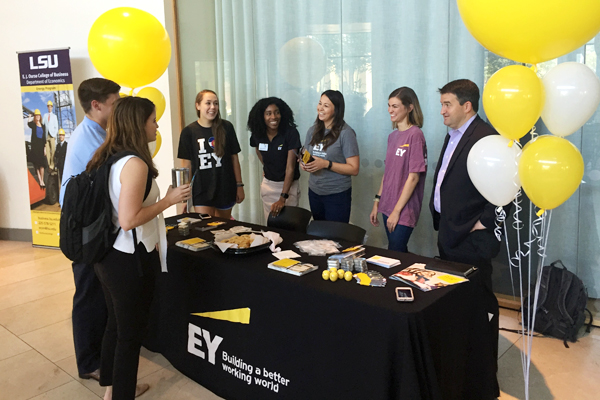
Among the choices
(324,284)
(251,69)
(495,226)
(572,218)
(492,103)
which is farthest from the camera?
(251,69)

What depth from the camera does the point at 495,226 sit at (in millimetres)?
2201

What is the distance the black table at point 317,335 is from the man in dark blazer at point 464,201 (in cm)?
39

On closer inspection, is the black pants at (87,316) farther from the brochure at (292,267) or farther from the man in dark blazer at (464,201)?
the man in dark blazer at (464,201)

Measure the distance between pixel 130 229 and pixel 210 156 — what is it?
1.56 m

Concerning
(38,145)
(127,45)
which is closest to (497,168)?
(127,45)

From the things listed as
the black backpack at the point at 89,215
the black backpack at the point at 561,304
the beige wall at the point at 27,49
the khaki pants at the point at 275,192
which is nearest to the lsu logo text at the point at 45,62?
the beige wall at the point at 27,49

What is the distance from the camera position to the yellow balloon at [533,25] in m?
1.47

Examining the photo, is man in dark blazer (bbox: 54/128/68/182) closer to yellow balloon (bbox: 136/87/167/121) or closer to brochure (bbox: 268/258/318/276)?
yellow balloon (bbox: 136/87/167/121)

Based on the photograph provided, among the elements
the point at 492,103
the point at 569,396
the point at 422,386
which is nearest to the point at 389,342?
the point at 422,386

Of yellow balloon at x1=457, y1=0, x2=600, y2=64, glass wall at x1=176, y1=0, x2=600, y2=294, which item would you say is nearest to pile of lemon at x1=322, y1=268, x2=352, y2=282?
yellow balloon at x1=457, y1=0, x2=600, y2=64

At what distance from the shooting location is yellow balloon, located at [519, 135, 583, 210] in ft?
5.25

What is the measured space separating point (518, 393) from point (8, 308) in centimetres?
349

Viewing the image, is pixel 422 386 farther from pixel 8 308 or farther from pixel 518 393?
pixel 8 308

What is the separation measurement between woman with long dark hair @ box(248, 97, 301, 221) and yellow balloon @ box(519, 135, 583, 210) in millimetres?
1965
